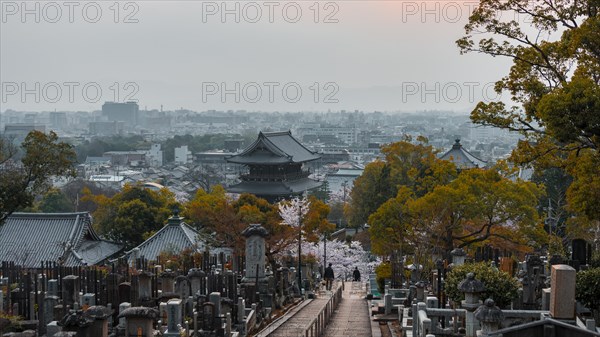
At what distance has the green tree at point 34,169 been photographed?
83.3 ft

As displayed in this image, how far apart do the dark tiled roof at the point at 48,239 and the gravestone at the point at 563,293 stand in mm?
20175

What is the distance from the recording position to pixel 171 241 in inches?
1112

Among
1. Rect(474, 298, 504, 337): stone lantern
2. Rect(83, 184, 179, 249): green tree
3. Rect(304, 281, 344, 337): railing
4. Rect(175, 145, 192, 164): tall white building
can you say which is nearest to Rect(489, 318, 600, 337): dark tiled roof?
Rect(474, 298, 504, 337): stone lantern

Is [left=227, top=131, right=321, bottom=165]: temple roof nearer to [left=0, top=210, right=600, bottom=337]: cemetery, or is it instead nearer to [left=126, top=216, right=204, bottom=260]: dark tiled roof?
[left=126, top=216, right=204, bottom=260]: dark tiled roof

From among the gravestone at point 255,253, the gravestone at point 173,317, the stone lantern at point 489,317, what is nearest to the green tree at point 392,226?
the gravestone at point 255,253

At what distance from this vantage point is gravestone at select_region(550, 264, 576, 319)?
10758 mm

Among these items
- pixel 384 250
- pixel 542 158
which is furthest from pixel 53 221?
pixel 542 158

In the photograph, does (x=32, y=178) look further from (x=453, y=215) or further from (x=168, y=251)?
(x=453, y=215)

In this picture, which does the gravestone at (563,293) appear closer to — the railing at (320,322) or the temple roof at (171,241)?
the railing at (320,322)

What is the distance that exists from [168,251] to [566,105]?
57.5 ft

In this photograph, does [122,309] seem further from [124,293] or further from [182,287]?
[182,287]

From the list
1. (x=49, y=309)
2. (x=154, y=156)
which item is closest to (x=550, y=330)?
(x=49, y=309)

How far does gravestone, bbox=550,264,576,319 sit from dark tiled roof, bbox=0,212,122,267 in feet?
66.2

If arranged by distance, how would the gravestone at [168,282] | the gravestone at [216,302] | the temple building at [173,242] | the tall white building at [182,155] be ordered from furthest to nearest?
the tall white building at [182,155], the temple building at [173,242], the gravestone at [168,282], the gravestone at [216,302]
